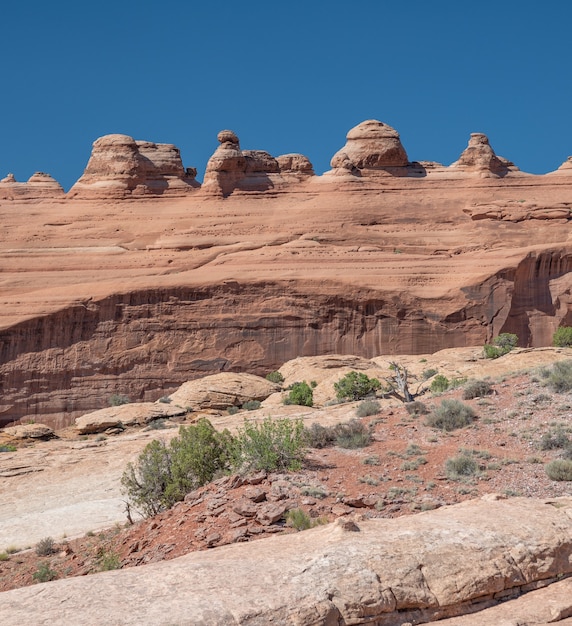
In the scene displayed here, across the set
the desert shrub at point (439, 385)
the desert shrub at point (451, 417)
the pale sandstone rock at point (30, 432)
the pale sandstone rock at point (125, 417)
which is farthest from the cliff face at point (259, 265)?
the desert shrub at point (451, 417)

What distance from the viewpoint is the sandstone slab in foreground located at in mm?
6551

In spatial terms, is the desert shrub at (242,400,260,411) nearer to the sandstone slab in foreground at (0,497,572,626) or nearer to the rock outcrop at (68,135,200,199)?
the sandstone slab in foreground at (0,497,572,626)

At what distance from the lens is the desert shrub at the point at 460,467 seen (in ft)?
43.4

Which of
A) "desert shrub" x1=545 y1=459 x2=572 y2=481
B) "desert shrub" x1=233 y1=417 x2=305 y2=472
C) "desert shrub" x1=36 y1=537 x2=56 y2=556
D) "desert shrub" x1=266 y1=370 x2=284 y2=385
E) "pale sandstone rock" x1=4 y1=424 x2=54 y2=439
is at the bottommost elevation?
"desert shrub" x1=36 y1=537 x2=56 y2=556

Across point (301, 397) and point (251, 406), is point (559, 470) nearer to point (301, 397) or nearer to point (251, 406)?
point (301, 397)

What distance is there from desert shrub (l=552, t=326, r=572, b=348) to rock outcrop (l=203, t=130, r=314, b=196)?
16.6m

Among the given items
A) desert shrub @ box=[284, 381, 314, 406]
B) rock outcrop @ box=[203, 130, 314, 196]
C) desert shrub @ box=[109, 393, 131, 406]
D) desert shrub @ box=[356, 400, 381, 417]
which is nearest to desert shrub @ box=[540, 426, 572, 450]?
desert shrub @ box=[356, 400, 381, 417]

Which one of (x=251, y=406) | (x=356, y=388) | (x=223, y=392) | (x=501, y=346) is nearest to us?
(x=356, y=388)

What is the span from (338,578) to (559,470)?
672cm

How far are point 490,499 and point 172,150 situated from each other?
40.4 meters

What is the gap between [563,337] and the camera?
3512cm

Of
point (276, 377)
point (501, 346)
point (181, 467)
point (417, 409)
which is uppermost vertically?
point (501, 346)

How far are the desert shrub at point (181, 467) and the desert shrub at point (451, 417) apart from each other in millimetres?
3858

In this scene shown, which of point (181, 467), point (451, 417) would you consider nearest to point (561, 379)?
point (451, 417)
